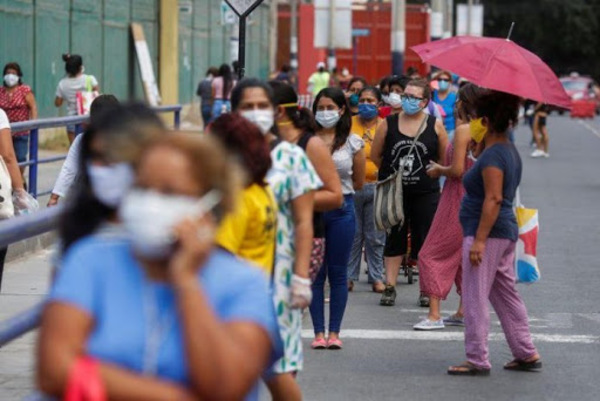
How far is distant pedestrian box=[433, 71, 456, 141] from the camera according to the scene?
18516 millimetres

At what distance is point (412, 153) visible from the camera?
11586 millimetres

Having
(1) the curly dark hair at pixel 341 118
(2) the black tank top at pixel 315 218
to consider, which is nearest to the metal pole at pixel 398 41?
(1) the curly dark hair at pixel 341 118

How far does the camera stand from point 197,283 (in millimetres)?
3303

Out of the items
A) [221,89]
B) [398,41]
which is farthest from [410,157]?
[398,41]

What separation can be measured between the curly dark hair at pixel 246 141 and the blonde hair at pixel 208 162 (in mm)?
2193

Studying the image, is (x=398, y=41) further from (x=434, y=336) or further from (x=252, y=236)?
(x=252, y=236)

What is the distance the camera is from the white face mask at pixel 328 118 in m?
9.95

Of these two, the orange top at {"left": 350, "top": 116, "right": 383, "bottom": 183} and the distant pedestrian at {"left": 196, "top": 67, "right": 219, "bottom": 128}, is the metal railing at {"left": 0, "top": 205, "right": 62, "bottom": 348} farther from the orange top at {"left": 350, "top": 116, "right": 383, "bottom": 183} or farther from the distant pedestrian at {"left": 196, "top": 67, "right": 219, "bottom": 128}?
the distant pedestrian at {"left": 196, "top": 67, "right": 219, "bottom": 128}

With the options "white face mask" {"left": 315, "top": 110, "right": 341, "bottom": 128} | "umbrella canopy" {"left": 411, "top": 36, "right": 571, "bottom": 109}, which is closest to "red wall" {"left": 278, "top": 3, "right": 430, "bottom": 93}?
"white face mask" {"left": 315, "top": 110, "right": 341, "bottom": 128}

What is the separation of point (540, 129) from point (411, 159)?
78.6 ft

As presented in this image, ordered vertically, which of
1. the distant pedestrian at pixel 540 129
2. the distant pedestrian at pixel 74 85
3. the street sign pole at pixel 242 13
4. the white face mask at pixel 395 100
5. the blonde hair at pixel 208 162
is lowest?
the distant pedestrian at pixel 540 129

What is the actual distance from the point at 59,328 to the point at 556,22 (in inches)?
3996

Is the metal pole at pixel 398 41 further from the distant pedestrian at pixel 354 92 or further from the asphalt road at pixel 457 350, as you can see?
the distant pedestrian at pixel 354 92

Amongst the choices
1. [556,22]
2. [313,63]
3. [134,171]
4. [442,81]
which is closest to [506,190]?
[134,171]
